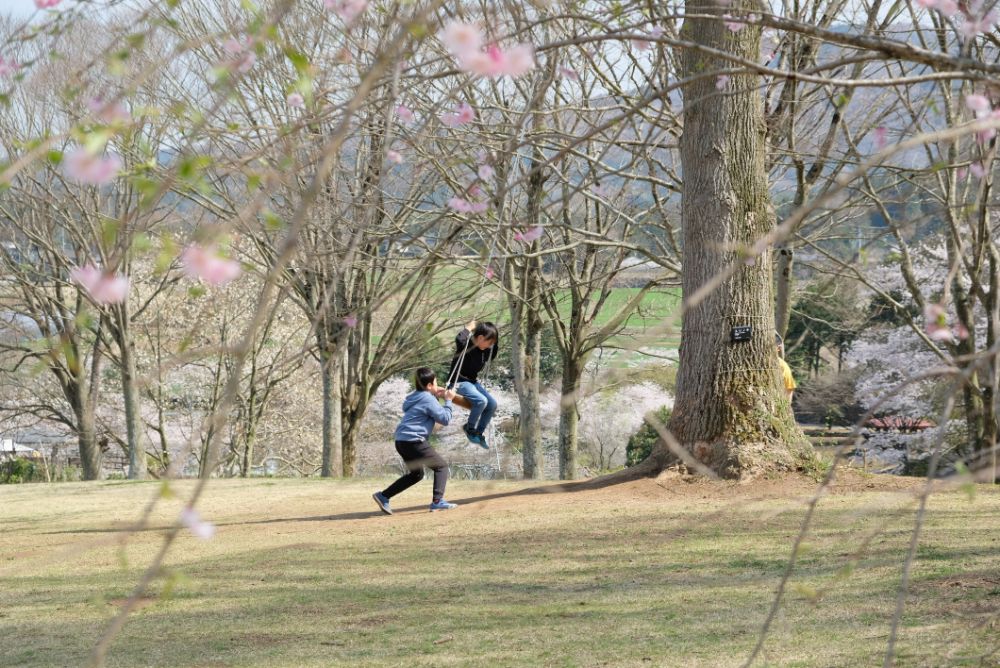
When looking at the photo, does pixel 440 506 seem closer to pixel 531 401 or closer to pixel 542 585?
pixel 542 585

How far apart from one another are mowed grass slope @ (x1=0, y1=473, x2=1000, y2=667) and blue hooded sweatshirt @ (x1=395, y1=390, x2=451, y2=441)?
72 centimetres

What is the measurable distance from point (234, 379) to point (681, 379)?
297 inches

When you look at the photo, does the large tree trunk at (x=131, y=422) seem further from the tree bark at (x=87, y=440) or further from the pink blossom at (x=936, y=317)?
the pink blossom at (x=936, y=317)

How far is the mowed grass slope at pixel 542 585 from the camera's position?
4336 mm

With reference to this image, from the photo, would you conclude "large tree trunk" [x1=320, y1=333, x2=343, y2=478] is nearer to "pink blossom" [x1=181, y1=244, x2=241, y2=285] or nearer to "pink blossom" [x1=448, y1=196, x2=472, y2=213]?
"pink blossom" [x1=448, y1=196, x2=472, y2=213]

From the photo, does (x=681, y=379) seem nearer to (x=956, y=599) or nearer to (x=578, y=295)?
(x=956, y=599)

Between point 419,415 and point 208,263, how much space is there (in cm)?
677

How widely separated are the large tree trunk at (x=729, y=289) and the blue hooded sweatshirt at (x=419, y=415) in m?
2.10

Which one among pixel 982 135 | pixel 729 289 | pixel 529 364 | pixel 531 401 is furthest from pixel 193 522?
pixel 529 364

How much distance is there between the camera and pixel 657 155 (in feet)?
50.5

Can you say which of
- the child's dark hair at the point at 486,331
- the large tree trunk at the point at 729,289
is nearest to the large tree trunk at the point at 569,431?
the large tree trunk at the point at 729,289

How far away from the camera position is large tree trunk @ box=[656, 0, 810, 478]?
27.5 ft

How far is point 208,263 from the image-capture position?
5.42 ft

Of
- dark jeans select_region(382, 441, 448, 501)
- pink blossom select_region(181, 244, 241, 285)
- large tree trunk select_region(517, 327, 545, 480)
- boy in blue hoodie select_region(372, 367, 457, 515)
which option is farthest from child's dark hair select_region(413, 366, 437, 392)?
pink blossom select_region(181, 244, 241, 285)
